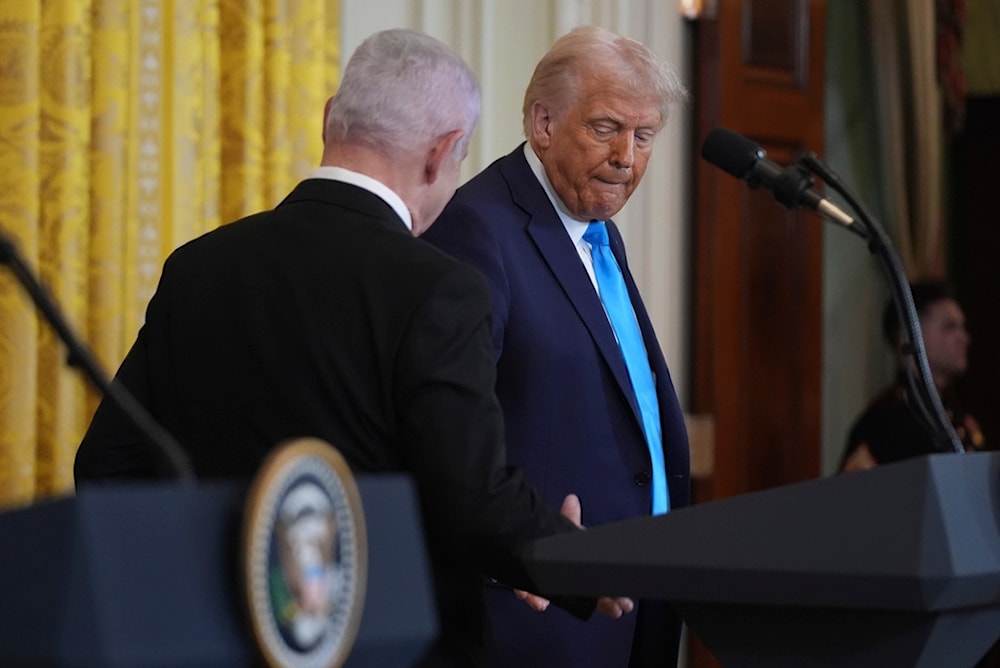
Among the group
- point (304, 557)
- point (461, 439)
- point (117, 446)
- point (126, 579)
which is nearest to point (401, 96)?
point (461, 439)

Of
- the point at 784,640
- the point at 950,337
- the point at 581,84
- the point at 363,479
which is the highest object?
the point at 581,84

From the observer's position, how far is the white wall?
14.1 ft

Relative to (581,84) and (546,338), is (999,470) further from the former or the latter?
(581,84)

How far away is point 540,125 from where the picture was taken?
2986 mm

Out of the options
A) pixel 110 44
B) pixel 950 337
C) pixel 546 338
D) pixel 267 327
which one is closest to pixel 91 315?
pixel 110 44

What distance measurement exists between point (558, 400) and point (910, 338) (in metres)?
0.58

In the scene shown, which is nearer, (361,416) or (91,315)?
(361,416)

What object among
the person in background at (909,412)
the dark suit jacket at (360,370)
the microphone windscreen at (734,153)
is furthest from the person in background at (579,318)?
the person in background at (909,412)

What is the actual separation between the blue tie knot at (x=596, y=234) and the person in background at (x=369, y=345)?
2.49 feet

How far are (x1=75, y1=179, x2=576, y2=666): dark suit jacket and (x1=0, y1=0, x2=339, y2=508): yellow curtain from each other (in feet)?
3.39

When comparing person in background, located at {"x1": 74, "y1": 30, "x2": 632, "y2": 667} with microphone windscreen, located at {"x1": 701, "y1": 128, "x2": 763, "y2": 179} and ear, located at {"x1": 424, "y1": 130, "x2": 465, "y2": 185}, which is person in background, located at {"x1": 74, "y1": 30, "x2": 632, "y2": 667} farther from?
microphone windscreen, located at {"x1": 701, "y1": 128, "x2": 763, "y2": 179}

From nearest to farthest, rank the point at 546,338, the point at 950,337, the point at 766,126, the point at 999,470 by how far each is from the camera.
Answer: the point at 999,470, the point at 546,338, the point at 766,126, the point at 950,337

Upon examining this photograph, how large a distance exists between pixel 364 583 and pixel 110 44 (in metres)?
2.12

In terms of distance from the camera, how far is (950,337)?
5.76 meters
